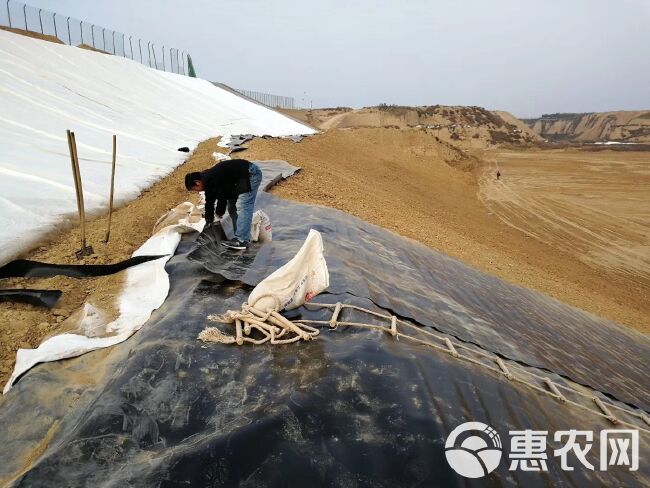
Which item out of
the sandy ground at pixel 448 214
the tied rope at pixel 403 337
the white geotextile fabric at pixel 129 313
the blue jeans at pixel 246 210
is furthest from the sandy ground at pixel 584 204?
the white geotextile fabric at pixel 129 313

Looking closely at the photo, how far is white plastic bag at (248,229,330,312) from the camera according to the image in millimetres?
2625

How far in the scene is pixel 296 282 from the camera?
268 cm

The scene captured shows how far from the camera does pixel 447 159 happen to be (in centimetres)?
2512

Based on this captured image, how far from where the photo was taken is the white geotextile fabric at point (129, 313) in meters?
2.49

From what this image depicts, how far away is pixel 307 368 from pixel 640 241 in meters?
14.0

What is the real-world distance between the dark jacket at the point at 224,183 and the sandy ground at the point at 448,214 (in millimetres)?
2427

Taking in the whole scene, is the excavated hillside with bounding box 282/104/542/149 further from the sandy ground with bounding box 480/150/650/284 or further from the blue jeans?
the blue jeans

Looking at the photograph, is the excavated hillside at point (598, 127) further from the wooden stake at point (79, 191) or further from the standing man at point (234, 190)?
the wooden stake at point (79, 191)

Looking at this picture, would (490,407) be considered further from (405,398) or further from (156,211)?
(156,211)

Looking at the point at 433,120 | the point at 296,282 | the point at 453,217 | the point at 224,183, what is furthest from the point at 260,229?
the point at 433,120

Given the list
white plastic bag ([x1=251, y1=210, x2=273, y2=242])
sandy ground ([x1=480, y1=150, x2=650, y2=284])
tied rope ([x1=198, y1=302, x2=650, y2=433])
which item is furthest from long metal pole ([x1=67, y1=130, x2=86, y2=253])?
sandy ground ([x1=480, y1=150, x2=650, y2=284])

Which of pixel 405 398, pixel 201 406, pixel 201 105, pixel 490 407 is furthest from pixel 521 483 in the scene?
pixel 201 105

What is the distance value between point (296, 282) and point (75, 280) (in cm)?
244

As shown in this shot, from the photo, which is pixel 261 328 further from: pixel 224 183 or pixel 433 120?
pixel 433 120
